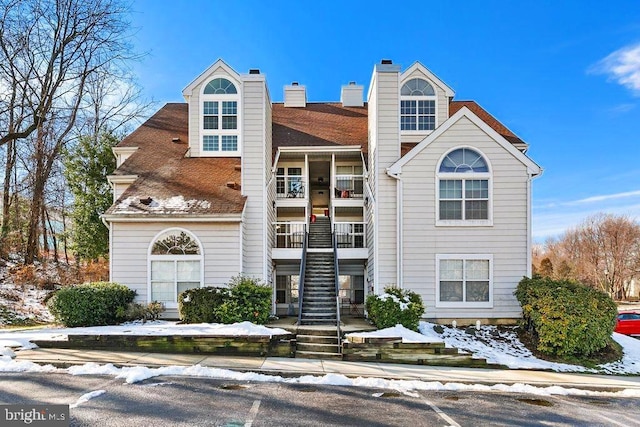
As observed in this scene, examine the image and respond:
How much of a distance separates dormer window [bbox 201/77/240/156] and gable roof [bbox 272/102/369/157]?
1.85 m

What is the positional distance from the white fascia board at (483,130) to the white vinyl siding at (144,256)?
21.3 ft

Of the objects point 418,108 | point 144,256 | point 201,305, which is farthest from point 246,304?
point 418,108

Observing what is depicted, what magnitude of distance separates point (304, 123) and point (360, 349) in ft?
39.7

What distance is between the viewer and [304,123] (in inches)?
796

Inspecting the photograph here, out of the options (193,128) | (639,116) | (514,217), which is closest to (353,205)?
(514,217)

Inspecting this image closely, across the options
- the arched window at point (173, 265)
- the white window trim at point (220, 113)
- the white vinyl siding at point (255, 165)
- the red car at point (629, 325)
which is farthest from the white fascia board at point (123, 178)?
the red car at point (629, 325)

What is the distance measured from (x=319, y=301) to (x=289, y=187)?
5.96 m

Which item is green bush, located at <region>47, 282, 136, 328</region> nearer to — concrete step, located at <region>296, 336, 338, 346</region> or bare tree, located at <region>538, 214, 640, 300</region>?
concrete step, located at <region>296, 336, 338, 346</region>

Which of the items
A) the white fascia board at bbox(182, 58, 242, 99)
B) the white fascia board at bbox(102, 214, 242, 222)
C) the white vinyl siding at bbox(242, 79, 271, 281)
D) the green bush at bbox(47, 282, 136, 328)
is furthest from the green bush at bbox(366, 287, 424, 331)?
the white fascia board at bbox(182, 58, 242, 99)

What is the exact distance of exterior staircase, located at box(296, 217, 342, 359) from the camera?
1143 cm

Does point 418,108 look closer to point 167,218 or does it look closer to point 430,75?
point 430,75

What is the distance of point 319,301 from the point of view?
14.8 metres

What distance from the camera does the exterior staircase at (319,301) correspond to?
37.5 feet

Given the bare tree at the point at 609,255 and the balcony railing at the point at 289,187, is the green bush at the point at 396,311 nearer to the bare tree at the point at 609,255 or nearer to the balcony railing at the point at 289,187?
the balcony railing at the point at 289,187
